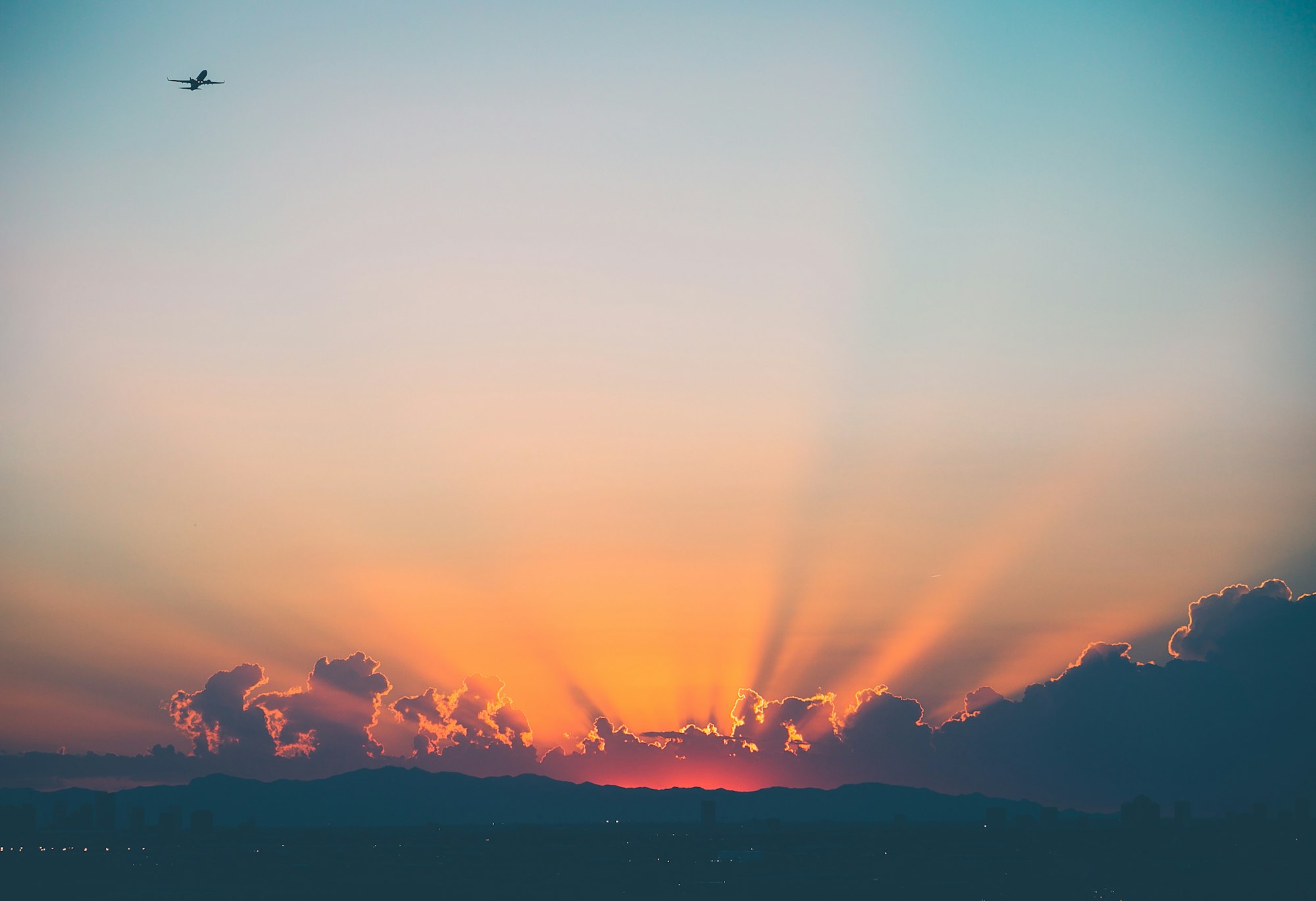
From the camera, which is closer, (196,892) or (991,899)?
(991,899)

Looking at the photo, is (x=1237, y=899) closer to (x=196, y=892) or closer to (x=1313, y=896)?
(x=1313, y=896)

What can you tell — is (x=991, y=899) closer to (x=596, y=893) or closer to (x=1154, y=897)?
(x=1154, y=897)

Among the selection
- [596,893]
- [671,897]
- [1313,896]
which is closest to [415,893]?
[596,893]

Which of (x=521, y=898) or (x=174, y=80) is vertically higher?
(x=174, y=80)

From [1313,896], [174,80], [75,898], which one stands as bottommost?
[75,898]

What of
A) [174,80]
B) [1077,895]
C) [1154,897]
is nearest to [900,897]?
[1077,895]

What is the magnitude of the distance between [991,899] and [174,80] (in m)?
175

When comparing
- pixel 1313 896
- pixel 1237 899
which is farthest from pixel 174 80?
pixel 1313 896

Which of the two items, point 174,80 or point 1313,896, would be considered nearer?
point 174,80

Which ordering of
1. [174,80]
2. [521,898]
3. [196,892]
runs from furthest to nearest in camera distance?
1. [196,892]
2. [521,898]
3. [174,80]

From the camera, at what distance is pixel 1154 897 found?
189500mm

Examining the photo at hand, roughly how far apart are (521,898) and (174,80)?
135 meters

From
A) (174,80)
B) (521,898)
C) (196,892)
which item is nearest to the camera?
(174,80)

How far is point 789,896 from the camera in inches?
7470
